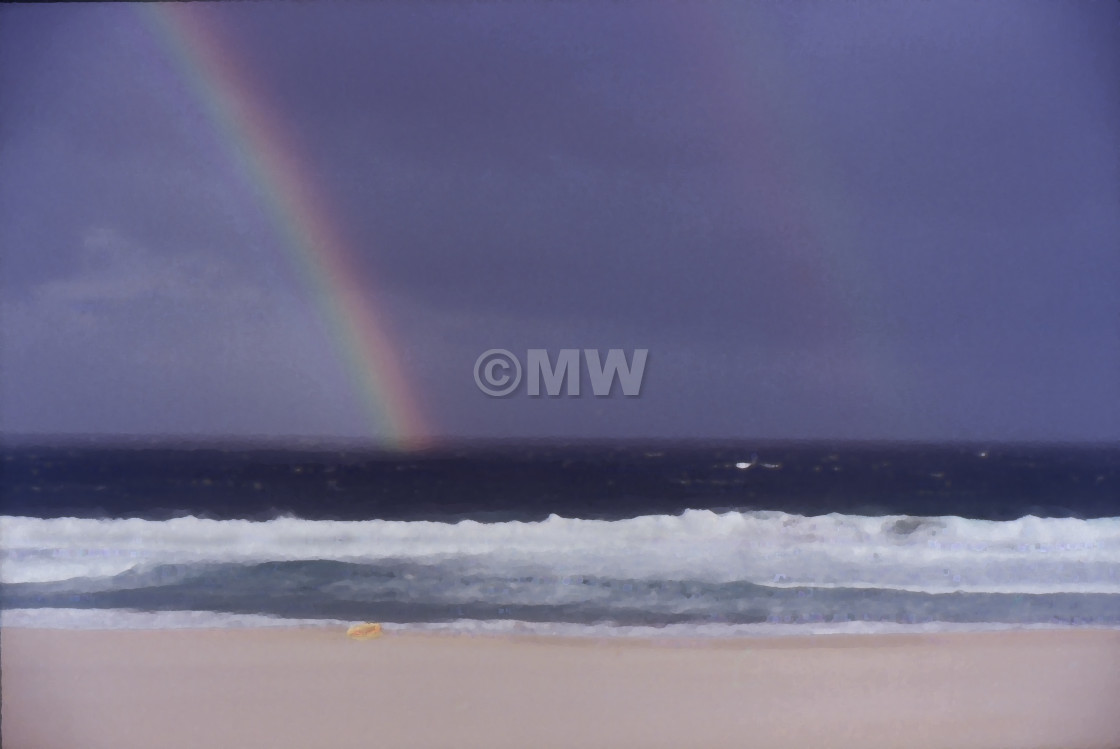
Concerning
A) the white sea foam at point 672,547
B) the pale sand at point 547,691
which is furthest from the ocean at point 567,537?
the pale sand at point 547,691

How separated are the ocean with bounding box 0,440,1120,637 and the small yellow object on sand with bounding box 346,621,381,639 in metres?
0.24

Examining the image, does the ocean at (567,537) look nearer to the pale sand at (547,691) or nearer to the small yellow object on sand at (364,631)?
the small yellow object on sand at (364,631)

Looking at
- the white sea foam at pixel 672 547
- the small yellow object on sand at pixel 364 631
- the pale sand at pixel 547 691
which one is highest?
the white sea foam at pixel 672 547

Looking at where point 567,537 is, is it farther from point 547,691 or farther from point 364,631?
point 547,691

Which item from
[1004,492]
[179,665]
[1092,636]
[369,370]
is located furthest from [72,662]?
[1004,492]

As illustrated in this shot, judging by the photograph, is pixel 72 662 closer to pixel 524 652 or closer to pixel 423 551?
Result: pixel 524 652

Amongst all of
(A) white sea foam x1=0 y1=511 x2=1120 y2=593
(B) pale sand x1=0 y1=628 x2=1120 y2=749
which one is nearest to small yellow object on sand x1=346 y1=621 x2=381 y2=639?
(B) pale sand x1=0 y1=628 x2=1120 y2=749

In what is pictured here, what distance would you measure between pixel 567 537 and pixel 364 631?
423 cm

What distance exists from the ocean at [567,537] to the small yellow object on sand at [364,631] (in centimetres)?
24

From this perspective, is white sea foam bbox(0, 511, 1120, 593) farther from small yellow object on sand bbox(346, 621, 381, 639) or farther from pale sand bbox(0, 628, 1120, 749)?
small yellow object on sand bbox(346, 621, 381, 639)

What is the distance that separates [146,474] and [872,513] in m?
12.4

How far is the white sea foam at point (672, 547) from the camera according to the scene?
7.76 m

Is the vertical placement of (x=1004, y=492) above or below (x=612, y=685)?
above

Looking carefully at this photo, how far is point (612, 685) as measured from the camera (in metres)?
4.99
